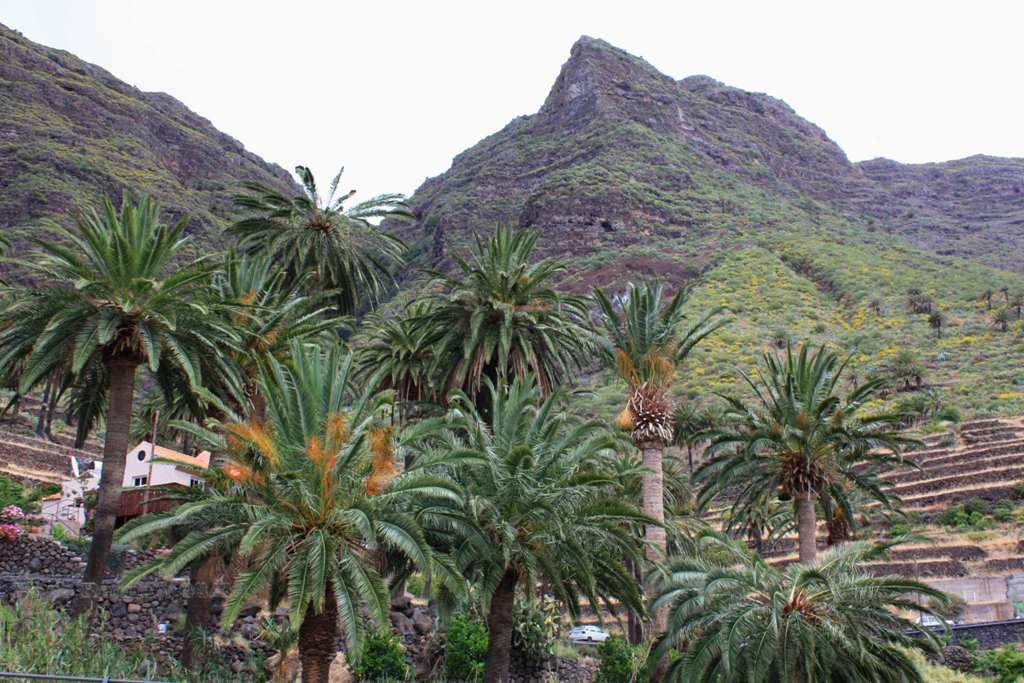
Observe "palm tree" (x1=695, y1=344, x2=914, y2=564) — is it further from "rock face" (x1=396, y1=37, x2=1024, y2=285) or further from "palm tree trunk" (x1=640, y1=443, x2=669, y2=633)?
"rock face" (x1=396, y1=37, x2=1024, y2=285)

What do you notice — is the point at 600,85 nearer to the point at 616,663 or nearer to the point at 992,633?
the point at 992,633

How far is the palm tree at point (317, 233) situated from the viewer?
3017 cm

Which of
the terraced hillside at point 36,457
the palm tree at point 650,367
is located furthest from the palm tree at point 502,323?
the terraced hillside at point 36,457

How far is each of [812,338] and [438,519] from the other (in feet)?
207

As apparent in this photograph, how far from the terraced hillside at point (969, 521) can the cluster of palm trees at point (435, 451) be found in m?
17.0

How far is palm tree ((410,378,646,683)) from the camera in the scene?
19016 millimetres

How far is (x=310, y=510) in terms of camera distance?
16016 millimetres

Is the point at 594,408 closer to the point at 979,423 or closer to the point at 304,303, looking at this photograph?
the point at 979,423

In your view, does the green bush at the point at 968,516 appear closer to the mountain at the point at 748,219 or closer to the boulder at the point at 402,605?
the mountain at the point at 748,219

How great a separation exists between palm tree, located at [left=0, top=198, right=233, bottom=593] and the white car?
20.1 meters

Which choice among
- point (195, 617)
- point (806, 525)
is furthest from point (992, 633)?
point (195, 617)

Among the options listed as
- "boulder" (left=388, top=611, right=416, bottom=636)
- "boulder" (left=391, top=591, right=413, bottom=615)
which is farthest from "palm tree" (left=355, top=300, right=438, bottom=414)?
"boulder" (left=388, top=611, right=416, bottom=636)

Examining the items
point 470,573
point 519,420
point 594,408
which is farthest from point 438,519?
point 594,408

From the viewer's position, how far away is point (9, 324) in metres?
21.1
